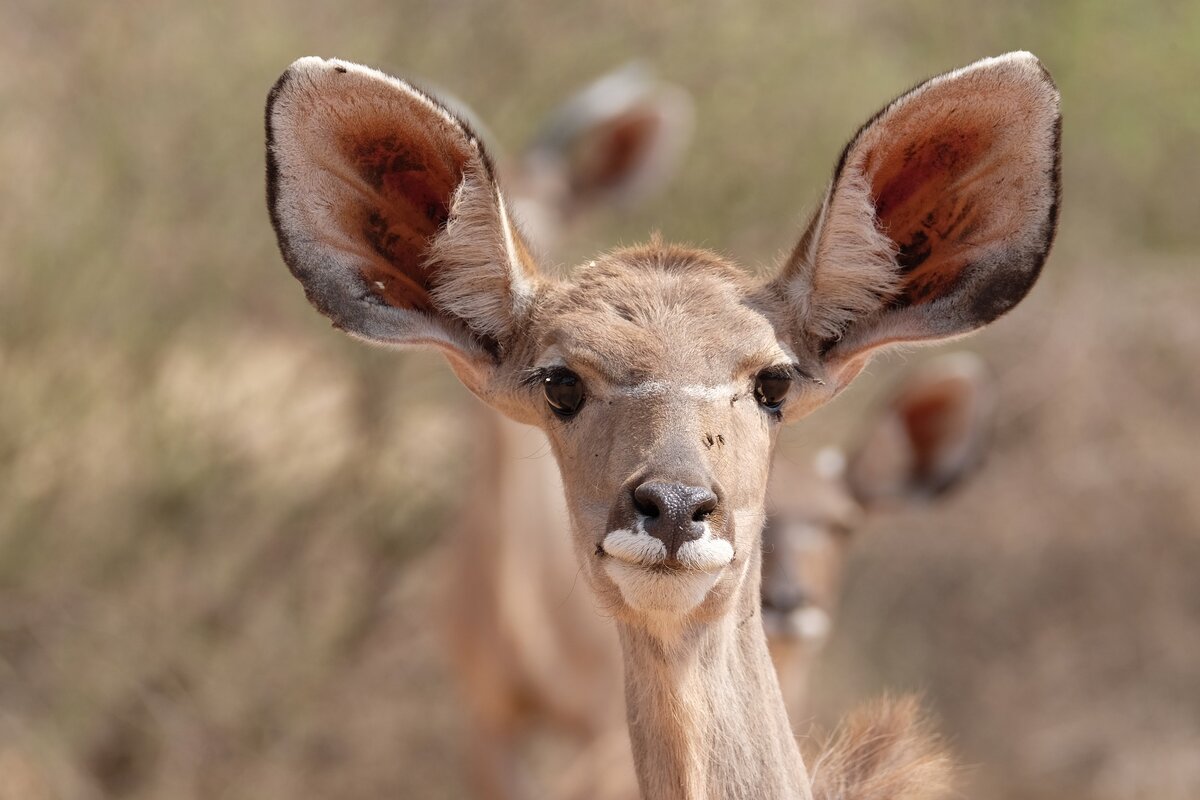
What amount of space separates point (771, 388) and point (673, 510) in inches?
20.3

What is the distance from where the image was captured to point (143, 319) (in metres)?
9.84

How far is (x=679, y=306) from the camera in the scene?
3523 millimetres

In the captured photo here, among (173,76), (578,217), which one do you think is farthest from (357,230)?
(173,76)

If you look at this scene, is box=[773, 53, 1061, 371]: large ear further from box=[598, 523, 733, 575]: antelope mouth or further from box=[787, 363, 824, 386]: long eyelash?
box=[598, 523, 733, 575]: antelope mouth

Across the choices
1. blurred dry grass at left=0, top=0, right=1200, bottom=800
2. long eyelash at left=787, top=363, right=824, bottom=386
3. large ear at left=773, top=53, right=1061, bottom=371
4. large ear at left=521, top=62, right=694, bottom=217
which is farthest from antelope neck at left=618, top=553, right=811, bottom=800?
blurred dry grass at left=0, top=0, right=1200, bottom=800

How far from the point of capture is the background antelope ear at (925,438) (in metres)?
7.79

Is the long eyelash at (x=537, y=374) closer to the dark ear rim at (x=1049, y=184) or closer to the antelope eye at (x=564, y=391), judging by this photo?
the antelope eye at (x=564, y=391)

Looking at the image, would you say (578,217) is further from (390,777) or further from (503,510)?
(390,777)

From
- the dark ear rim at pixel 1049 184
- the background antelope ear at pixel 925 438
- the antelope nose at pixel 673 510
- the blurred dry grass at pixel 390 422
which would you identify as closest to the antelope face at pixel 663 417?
the antelope nose at pixel 673 510

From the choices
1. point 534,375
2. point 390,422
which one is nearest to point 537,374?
point 534,375

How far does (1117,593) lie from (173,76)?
24.4ft

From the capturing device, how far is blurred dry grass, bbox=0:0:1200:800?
944 centimetres

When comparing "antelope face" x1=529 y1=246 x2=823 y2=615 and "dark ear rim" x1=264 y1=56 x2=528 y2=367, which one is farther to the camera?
"dark ear rim" x1=264 y1=56 x2=528 y2=367

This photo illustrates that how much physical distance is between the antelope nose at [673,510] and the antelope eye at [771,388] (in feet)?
1.39
